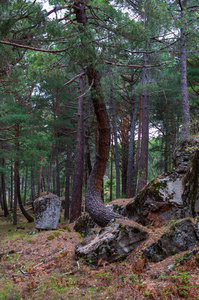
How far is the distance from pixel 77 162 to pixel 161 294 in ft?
27.6

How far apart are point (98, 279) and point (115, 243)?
0.74 m

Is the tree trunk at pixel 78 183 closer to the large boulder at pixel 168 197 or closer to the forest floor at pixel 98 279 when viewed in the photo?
the large boulder at pixel 168 197

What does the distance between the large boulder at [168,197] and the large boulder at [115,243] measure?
1.20 metres

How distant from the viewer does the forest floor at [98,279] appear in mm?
2914

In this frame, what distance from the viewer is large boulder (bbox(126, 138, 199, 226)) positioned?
17.7 feet

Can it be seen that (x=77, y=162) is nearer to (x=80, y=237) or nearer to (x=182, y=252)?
(x=80, y=237)

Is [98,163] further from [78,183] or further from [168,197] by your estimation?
[78,183]

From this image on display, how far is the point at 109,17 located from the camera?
5.72 metres

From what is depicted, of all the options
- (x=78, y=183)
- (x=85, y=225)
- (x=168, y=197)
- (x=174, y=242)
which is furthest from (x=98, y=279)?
(x=78, y=183)

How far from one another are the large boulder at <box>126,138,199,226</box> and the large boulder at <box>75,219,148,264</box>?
120cm

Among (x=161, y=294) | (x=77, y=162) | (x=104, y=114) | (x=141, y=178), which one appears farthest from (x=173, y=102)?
(x=161, y=294)

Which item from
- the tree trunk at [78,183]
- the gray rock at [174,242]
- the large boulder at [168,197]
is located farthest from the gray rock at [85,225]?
the gray rock at [174,242]

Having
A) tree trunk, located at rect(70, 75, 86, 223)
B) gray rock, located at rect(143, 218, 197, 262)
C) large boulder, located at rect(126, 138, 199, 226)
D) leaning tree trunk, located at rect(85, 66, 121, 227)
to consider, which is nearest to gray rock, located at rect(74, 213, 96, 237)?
large boulder, located at rect(126, 138, 199, 226)

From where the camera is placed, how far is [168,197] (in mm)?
5699
